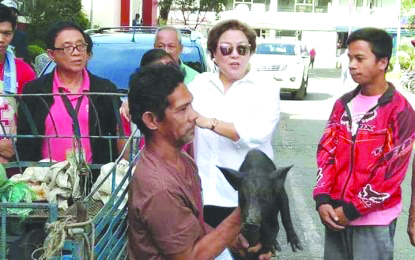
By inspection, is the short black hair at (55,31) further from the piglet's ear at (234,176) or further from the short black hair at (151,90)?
the piglet's ear at (234,176)

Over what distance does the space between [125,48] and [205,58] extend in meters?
0.92

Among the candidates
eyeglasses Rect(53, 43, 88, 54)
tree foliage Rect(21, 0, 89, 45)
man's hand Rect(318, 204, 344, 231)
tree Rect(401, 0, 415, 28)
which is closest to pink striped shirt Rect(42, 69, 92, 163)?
eyeglasses Rect(53, 43, 88, 54)

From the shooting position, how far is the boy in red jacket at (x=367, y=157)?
10.9ft

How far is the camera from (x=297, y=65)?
68.4ft

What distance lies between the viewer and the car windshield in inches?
866

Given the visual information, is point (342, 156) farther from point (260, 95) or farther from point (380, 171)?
point (260, 95)

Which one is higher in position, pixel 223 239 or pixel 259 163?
pixel 259 163

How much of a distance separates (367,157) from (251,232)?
137cm

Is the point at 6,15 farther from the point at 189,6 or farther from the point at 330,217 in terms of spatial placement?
the point at 189,6

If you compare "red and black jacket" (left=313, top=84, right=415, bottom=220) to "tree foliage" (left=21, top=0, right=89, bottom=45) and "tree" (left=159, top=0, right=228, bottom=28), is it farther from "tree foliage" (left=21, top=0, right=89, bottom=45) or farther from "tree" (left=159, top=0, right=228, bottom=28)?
"tree" (left=159, top=0, right=228, bottom=28)

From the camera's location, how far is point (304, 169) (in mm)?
9961

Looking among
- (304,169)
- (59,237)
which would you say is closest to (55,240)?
(59,237)

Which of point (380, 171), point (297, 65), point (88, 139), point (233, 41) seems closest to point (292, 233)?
point (380, 171)

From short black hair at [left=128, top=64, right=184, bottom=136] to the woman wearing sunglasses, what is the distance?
1.11m
